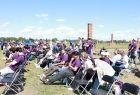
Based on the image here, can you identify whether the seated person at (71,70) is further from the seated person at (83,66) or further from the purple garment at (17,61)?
the purple garment at (17,61)

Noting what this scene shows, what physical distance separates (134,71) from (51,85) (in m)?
6.29

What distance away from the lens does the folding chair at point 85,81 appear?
1212 centimetres

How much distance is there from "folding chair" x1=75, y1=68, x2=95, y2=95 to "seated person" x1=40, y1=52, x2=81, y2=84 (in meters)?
0.94

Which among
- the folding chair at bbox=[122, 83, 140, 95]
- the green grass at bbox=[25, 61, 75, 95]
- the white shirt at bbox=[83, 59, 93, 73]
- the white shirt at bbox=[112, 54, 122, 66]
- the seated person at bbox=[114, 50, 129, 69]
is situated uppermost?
the folding chair at bbox=[122, 83, 140, 95]

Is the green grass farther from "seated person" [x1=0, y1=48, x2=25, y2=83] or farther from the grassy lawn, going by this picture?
"seated person" [x1=0, y1=48, x2=25, y2=83]

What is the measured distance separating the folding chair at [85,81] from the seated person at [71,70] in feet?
3.10

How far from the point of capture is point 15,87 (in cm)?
1260

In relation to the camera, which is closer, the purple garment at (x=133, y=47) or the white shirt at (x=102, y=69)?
the white shirt at (x=102, y=69)

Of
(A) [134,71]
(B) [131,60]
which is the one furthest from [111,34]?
(A) [134,71]

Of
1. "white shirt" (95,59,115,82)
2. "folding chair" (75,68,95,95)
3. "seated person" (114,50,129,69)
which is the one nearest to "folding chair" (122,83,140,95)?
"white shirt" (95,59,115,82)

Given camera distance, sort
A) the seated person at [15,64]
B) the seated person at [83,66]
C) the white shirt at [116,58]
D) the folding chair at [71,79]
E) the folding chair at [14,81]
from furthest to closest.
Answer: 1. the white shirt at [116,58]
2. the folding chair at [71,79]
3. the seated person at [83,66]
4. the seated person at [15,64]
5. the folding chair at [14,81]

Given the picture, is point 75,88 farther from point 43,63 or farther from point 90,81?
point 43,63

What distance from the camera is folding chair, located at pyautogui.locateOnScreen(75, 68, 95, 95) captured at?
477 inches

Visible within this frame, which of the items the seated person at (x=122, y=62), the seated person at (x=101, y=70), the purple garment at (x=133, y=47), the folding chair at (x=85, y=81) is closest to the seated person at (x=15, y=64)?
the folding chair at (x=85, y=81)
